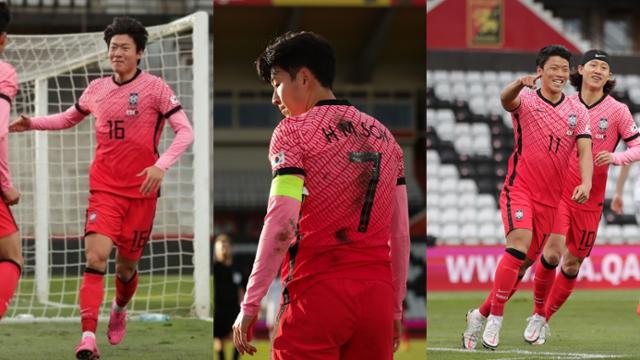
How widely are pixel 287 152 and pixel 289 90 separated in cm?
20

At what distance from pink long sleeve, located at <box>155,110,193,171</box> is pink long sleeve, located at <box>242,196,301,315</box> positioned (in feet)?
7.56

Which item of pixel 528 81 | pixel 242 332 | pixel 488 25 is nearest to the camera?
pixel 242 332

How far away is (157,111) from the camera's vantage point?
5.27 meters

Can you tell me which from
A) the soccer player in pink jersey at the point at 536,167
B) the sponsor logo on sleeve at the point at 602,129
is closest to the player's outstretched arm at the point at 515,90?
the soccer player in pink jersey at the point at 536,167

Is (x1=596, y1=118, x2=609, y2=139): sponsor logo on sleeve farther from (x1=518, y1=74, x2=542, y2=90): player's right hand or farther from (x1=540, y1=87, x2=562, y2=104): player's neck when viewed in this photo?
(x1=518, y1=74, x2=542, y2=90): player's right hand

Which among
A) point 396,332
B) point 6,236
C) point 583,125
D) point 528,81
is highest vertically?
point 528,81

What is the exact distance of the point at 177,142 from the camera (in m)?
5.04

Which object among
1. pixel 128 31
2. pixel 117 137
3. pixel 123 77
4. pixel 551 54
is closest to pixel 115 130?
pixel 117 137

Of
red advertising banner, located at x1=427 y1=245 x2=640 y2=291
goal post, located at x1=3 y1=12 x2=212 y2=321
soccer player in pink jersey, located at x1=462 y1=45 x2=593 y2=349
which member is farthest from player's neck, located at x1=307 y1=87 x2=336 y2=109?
red advertising banner, located at x1=427 y1=245 x2=640 y2=291

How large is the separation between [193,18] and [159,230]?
2.23 metres

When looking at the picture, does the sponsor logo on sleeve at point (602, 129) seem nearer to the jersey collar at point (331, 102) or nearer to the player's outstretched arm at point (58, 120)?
the player's outstretched arm at point (58, 120)

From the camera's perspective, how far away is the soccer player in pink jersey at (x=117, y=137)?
5.18 metres

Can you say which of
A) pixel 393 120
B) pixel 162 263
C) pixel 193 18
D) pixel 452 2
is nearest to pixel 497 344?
pixel 193 18

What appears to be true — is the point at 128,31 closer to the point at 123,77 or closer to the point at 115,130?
the point at 123,77
